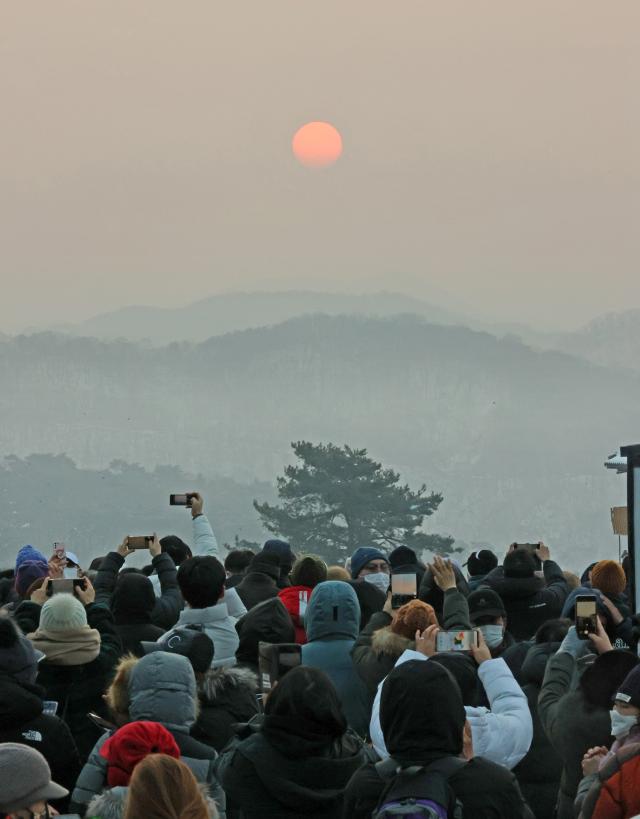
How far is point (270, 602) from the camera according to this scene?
7145 mm

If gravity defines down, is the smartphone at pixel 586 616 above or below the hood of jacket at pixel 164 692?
above

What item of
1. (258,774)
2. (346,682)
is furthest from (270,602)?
(258,774)

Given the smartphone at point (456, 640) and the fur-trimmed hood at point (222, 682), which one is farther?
the fur-trimmed hood at point (222, 682)

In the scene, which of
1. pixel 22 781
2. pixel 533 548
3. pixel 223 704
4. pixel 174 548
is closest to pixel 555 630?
pixel 223 704

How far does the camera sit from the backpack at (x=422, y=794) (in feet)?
12.5

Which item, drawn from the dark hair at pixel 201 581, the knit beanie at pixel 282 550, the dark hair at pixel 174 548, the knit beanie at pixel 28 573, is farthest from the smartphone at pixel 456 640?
the knit beanie at pixel 282 550

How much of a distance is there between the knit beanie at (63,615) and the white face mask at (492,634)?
2.06m

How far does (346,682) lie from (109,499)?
16595 cm

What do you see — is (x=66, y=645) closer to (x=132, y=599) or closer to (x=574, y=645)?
(x=132, y=599)

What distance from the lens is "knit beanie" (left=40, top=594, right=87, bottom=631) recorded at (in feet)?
20.8

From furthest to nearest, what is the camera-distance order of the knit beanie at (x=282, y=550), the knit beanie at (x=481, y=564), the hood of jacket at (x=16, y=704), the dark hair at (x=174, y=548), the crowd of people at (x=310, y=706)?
the knit beanie at (x=481, y=564)
the knit beanie at (x=282, y=550)
the dark hair at (x=174, y=548)
the hood of jacket at (x=16, y=704)
the crowd of people at (x=310, y=706)

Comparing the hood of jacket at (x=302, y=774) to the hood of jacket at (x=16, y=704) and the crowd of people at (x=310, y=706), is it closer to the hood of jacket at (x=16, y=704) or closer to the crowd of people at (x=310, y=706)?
the crowd of people at (x=310, y=706)

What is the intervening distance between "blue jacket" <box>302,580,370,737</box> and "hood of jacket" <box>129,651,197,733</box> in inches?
71.2

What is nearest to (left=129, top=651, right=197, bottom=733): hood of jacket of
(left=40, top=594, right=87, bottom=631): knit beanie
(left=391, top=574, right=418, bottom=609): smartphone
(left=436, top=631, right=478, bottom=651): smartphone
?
(left=436, top=631, right=478, bottom=651): smartphone
